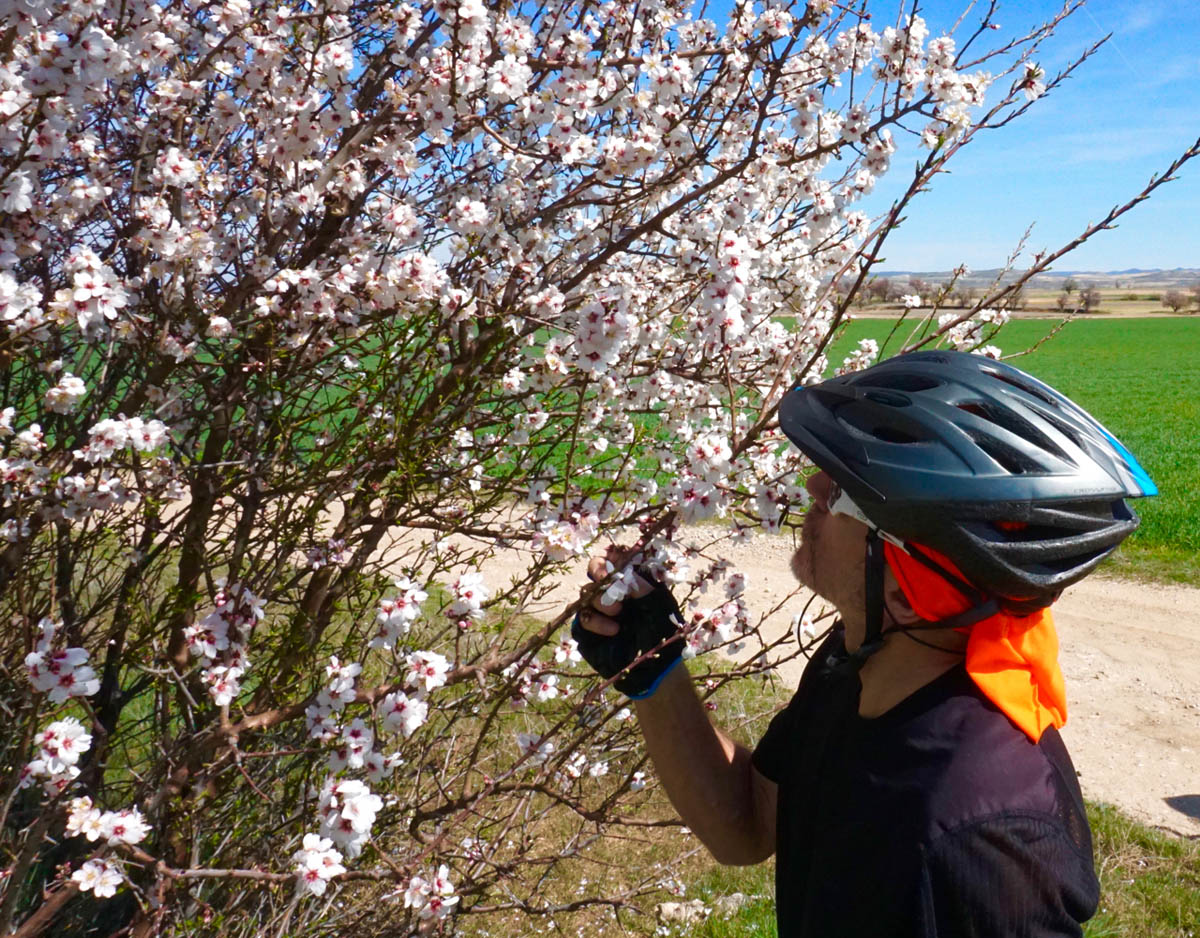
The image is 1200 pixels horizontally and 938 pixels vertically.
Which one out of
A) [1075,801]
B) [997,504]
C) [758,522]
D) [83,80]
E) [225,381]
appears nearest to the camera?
[1075,801]

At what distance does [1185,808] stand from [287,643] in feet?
17.9

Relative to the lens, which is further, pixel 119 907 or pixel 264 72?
pixel 119 907

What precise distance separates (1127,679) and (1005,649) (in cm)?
671

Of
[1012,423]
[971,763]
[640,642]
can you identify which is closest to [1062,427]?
[1012,423]

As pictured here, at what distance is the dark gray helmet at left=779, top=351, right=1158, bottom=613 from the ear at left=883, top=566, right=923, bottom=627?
10 centimetres

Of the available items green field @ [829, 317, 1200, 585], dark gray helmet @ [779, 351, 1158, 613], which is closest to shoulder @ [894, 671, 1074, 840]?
dark gray helmet @ [779, 351, 1158, 613]

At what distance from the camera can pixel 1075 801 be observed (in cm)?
158

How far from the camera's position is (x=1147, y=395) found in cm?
3291

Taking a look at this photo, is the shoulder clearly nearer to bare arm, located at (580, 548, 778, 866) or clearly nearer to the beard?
the beard

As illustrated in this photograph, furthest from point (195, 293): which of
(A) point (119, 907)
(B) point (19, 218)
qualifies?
(A) point (119, 907)

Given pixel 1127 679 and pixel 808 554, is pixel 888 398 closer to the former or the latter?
pixel 808 554

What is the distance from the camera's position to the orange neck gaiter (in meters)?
1.60

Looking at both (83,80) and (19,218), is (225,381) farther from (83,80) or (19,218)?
(83,80)

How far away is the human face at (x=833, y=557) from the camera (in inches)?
76.0
